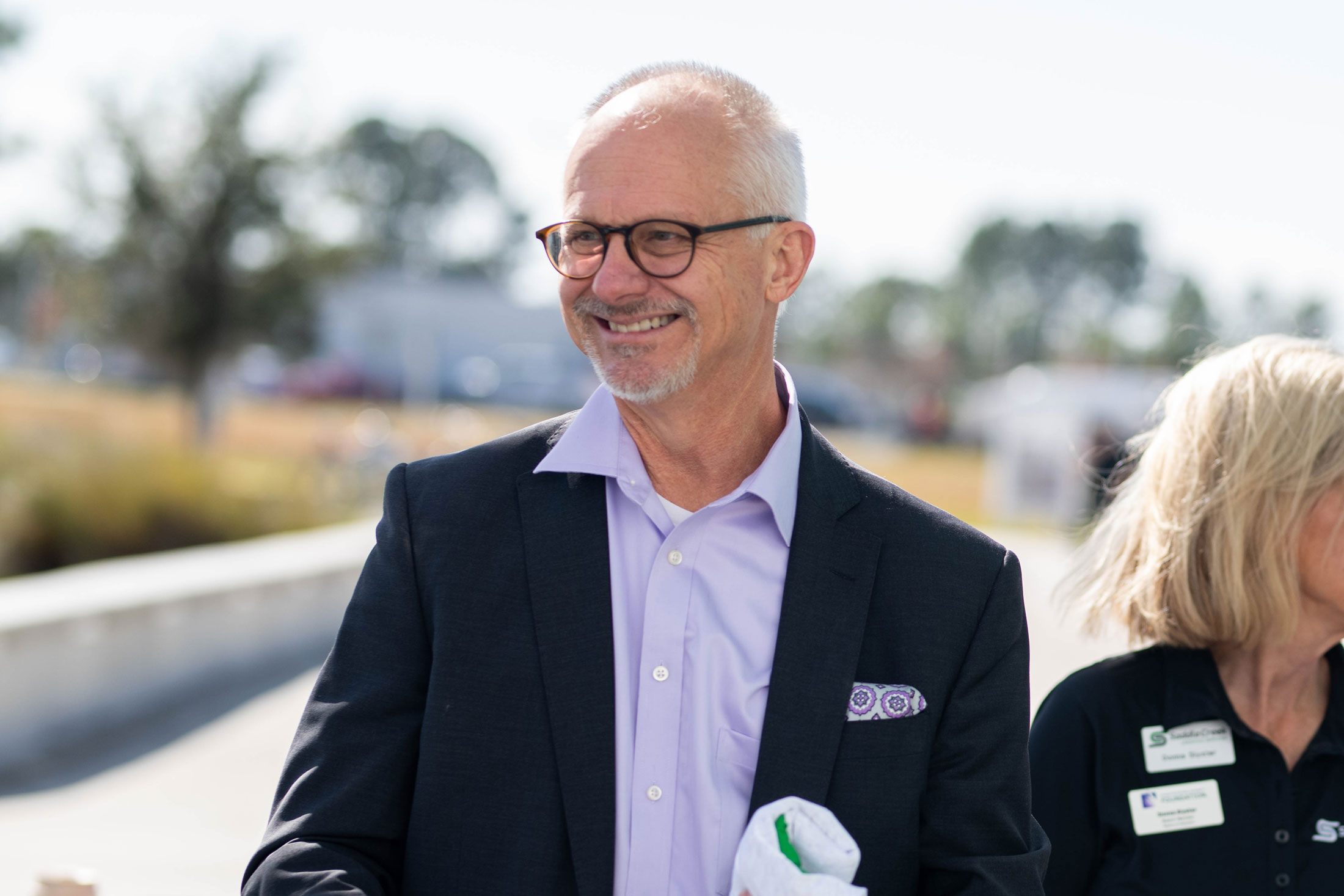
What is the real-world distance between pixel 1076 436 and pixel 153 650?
1490 centimetres

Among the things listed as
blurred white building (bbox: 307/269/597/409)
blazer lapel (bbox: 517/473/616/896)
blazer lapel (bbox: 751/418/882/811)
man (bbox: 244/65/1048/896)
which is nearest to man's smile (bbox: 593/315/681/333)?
man (bbox: 244/65/1048/896)

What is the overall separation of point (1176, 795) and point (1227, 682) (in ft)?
1.00

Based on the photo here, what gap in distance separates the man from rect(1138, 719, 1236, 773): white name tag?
2.07 feet

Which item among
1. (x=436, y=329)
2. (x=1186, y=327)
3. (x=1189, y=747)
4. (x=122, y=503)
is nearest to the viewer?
(x=1189, y=747)

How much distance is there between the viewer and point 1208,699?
8.70ft

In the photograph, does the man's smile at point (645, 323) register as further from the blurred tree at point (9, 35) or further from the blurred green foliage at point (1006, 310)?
the blurred green foliage at point (1006, 310)

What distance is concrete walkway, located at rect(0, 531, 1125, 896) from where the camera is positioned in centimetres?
481

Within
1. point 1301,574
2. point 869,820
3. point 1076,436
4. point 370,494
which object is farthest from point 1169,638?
point 1076,436

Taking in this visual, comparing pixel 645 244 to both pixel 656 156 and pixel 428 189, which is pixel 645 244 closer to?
pixel 656 156

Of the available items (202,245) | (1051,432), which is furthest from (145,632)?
(1051,432)

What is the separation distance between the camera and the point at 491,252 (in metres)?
108

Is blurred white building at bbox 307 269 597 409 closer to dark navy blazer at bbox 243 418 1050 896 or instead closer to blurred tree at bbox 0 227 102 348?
blurred tree at bbox 0 227 102 348

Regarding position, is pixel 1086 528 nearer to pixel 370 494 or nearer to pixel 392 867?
pixel 392 867

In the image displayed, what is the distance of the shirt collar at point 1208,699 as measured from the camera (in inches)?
103
